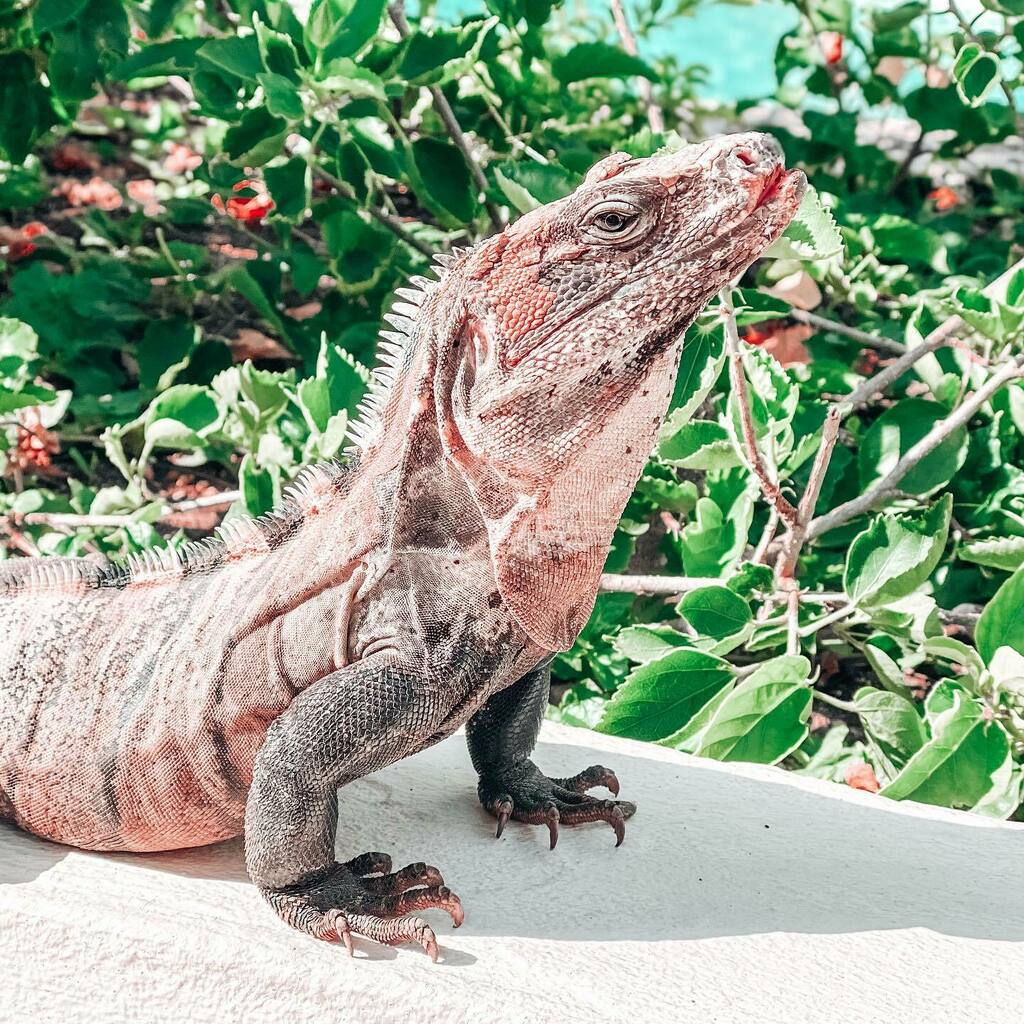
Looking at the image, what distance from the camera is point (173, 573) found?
109 inches

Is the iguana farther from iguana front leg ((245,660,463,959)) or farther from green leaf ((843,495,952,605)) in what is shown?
green leaf ((843,495,952,605))

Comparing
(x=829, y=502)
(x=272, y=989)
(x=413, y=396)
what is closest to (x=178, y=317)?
(x=829, y=502)

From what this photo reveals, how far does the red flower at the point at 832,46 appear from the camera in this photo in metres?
5.88

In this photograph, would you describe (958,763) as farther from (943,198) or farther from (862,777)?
(943,198)

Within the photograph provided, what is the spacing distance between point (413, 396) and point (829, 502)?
2.24 m

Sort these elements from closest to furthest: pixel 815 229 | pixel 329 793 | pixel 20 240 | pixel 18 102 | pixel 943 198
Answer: pixel 329 793, pixel 815 229, pixel 18 102, pixel 20 240, pixel 943 198

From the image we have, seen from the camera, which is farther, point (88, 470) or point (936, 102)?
point (936, 102)

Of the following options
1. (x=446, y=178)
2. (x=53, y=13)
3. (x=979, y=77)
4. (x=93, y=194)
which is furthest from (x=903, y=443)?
(x=93, y=194)

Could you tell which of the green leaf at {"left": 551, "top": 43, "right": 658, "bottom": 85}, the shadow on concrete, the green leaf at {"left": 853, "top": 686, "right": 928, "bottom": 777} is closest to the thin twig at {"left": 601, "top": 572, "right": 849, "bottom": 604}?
the green leaf at {"left": 853, "top": 686, "right": 928, "bottom": 777}

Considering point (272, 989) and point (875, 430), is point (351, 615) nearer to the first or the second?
point (272, 989)

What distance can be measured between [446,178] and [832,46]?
2.10 m

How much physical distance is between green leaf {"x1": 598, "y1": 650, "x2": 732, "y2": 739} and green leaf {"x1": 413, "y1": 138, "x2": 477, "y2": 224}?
1.92 meters

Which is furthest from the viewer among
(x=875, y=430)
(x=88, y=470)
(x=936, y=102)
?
(x=936, y=102)

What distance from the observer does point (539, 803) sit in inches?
114
